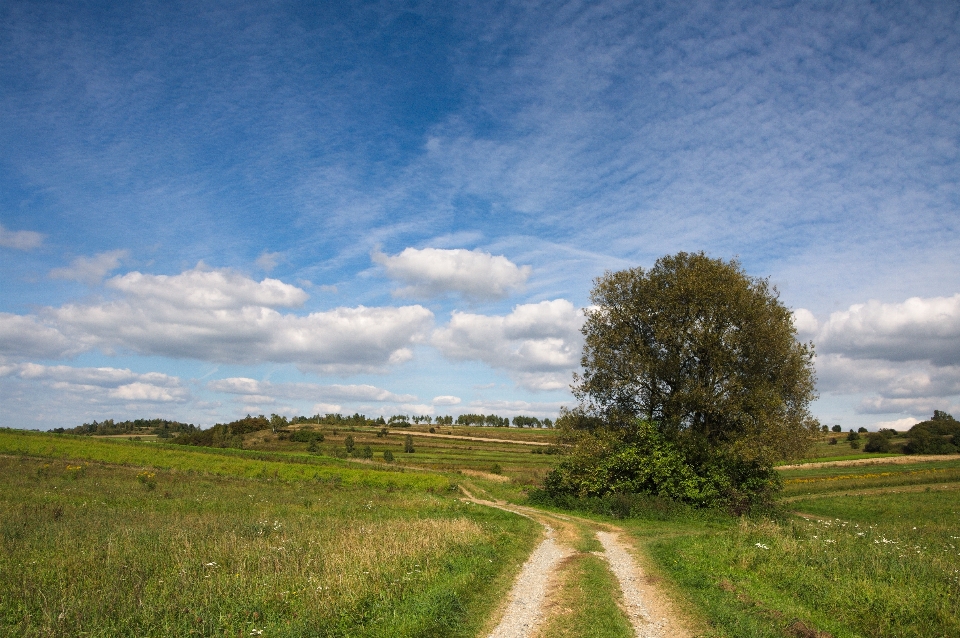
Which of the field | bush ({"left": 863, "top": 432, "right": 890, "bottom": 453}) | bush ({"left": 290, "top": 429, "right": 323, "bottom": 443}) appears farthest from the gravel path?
bush ({"left": 863, "top": 432, "right": 890, "bottom": 453})

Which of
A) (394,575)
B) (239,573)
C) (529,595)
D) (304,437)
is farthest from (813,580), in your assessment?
(304,437)

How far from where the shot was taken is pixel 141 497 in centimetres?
2969

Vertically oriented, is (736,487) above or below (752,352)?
below

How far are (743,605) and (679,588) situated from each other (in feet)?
7.23

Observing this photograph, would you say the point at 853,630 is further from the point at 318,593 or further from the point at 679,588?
the point at 318,593

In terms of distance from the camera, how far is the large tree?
3164 centimetres

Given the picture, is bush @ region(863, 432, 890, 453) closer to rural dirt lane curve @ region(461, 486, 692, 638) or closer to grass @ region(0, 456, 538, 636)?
rural dirt lane curve @ region(461, 486, 692, 638)

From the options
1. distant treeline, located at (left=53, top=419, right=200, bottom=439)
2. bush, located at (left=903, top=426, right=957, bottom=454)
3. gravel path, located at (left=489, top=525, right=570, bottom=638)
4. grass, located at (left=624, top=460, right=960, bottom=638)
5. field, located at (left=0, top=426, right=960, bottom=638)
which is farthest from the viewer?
distant treeline, located at (left=53, top=419, right=200, bottom=439)

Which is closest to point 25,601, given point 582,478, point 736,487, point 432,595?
point 432,595

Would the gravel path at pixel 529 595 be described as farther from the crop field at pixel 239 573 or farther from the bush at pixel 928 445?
the bush at pixel 928 445

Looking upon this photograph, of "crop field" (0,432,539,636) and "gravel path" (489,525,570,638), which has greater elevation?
"crop field" (0,432,539,636)

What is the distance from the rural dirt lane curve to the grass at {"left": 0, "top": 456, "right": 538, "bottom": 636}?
0.55 meters

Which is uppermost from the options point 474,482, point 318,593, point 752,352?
point 752,352

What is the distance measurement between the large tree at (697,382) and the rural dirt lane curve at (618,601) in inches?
515
